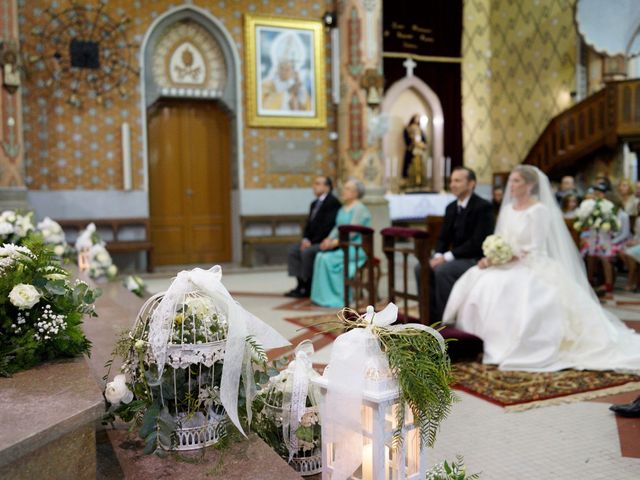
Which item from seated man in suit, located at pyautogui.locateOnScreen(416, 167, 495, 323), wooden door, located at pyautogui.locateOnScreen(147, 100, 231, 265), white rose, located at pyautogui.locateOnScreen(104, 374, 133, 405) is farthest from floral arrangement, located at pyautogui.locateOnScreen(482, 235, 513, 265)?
wooden door, located at pyautogui.locateOnScreen(147, 100, 231, 265)

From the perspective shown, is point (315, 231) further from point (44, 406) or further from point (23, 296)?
point (44, 406)

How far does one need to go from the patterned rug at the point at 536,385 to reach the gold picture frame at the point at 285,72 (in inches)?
318

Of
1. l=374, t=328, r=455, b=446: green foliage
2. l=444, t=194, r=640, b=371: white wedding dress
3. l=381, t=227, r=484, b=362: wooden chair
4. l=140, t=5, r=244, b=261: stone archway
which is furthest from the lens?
l=140, t=5, r=244, b=261: stone archway

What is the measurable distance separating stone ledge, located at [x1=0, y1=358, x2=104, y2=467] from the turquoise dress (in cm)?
530

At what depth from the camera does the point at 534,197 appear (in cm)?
539

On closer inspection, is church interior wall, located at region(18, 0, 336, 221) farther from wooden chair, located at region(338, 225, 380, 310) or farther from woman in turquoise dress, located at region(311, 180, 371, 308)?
wooden chair, located at region(338, 225, 380, 310)

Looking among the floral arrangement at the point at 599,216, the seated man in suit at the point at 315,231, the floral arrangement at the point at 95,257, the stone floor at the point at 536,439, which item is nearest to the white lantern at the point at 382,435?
the stone floor at the point at 536,439

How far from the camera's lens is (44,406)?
204 centimetres

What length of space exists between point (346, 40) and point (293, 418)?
9.99 metres

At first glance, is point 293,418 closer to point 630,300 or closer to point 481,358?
point 481,358

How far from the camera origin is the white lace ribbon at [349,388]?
218 cm

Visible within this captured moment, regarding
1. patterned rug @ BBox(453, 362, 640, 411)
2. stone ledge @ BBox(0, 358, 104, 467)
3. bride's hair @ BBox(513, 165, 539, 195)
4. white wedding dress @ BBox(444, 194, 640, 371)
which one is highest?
bride's hair @ BBox(513, 165, 539, 195)

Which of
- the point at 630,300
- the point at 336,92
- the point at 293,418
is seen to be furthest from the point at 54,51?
the point at 293,418

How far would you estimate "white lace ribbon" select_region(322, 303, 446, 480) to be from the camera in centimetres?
218
